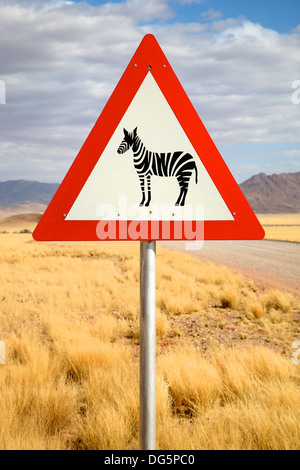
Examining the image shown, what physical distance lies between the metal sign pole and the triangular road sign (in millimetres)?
142

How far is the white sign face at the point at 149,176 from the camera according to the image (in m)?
2.01

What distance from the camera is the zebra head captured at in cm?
202

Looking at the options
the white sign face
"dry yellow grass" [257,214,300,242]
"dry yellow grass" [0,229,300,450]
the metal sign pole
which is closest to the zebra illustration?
the white sign face

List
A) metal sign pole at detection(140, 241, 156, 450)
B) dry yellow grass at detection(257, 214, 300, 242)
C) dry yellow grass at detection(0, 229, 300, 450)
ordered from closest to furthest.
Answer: metal sign pole at detection(140, 241, 156, 450), dry yellow grass at detection(0, 229, 300, 450), dry yellow grass at detection(257, 214, 300, 242)

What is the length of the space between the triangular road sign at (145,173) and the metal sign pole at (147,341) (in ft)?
0.47

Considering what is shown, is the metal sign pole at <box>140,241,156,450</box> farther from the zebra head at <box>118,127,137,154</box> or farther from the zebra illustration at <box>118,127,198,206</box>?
the zebra head at <box>118,127,137,154</box>

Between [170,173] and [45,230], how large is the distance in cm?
68

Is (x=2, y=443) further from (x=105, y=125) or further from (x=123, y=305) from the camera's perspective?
(x=123, y=305)

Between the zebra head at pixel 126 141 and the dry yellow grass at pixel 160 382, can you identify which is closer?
the zebra head at pixel 126 141

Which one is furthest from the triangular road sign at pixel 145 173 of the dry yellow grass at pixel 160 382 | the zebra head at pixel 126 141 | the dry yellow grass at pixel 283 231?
the dry yellow grass at pixel 283 231

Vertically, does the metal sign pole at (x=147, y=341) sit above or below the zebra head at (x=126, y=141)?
below

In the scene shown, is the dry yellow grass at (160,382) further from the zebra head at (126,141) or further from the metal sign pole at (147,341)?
the zebra head at (126,141)

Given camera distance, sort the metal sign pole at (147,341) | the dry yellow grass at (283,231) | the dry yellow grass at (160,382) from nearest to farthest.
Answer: the metal sign pole at (147,341)
the dry yellow grass at (160,382)
the dry yellow grass at (283,231)
